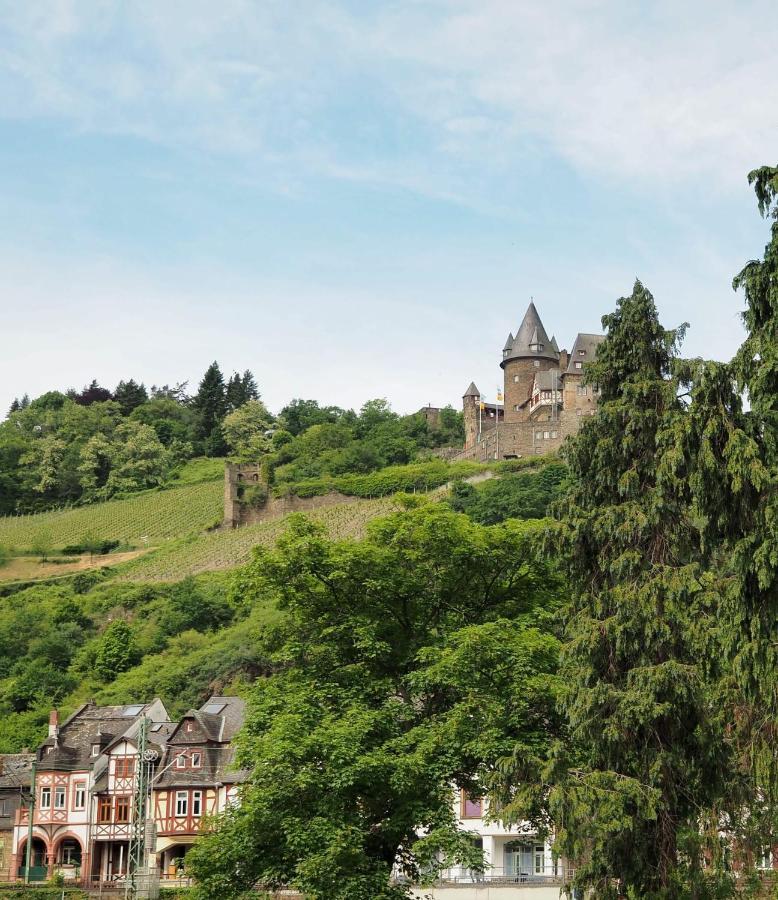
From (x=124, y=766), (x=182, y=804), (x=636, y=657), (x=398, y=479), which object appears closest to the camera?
(x=636, y=657)

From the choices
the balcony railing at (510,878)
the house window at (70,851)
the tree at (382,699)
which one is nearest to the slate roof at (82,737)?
the house window at (70,851)

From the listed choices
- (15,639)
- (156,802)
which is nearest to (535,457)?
(15,639)

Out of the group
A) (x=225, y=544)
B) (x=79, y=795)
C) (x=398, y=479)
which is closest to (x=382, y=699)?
(x=79, y=795)

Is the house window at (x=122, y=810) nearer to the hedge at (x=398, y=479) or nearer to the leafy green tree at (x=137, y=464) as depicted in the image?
the hedge at (x=398, y=479)

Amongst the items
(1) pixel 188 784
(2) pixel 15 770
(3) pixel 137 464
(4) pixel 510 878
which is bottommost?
(4) pixel 510 878

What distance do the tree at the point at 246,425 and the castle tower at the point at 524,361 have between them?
3280cm

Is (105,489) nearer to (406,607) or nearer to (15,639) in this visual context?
(15,639)

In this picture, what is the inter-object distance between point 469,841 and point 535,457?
88.8 metres

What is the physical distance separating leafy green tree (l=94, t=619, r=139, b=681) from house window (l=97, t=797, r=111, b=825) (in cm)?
2498

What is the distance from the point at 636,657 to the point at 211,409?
144621mm

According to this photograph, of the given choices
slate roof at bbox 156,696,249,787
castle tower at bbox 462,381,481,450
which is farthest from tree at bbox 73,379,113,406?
slate roof at bbox 156,696,249,787

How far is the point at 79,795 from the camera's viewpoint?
2013 inches

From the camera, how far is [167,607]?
8481cm

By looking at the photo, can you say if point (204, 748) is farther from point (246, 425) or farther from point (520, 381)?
point (246, 425)
